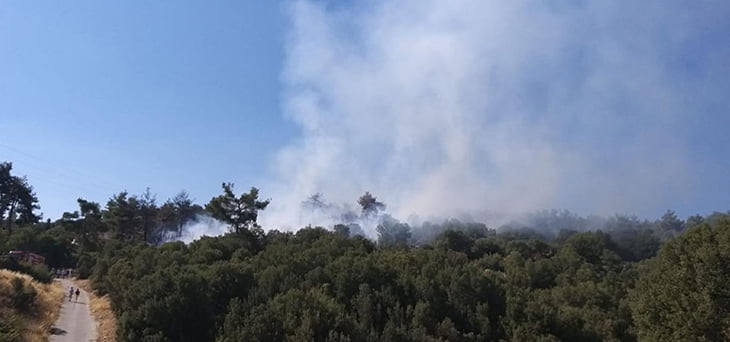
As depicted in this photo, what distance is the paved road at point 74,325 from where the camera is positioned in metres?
35.9

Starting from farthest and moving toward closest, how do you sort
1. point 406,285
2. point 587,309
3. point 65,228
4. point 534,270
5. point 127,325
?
point 65,228 < point 534,270 < point 587,309 < point 406,285 < point 127,325

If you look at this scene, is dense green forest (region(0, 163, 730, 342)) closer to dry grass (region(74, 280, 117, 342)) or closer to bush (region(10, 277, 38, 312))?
dry grass (region(74, 280, 117, 342))

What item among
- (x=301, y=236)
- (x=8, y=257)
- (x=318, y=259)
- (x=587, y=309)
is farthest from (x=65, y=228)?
(x=587, y=309)

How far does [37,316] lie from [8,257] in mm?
28520

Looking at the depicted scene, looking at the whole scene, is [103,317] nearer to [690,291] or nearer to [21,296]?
[21,296]

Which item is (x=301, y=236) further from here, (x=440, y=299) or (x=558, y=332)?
(x=558, y=332)

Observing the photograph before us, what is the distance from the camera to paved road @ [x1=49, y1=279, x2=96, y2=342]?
1414 inches

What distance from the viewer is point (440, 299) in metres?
38.0

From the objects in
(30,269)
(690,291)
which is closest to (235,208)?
(30,269)

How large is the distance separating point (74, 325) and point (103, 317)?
354cm

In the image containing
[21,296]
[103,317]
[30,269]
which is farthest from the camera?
[30,269]

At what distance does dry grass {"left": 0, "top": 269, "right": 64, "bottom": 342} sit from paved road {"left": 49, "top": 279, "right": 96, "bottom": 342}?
497 mm

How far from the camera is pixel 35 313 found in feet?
135

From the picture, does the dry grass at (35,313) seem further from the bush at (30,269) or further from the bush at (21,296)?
the bush at (30,269)
